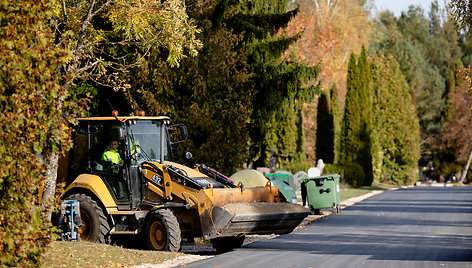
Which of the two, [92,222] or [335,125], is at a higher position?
[335,125]

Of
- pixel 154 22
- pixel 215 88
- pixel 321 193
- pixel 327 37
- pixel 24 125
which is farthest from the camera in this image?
pixel 327 37

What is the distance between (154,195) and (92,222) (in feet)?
4.38

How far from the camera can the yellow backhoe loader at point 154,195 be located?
49.4 ft

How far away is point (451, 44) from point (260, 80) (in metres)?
71.6

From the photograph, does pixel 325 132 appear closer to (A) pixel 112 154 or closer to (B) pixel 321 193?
(B) pixel 321 193

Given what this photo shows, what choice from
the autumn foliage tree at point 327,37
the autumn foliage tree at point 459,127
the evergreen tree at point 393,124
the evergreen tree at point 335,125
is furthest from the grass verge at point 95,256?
the autumn foliage tree at point 459,127

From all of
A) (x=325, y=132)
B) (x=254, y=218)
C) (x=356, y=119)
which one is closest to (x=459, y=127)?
(x=356, y=119)

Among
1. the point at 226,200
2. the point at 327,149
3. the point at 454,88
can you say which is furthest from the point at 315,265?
the point at 454,88

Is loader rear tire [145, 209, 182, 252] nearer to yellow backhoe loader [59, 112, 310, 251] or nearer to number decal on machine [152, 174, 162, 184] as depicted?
yellow backhoe loader [59, 112, 310, 251]

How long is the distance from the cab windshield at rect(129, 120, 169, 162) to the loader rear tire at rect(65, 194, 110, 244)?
1.36 m

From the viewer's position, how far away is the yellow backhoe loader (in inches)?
593

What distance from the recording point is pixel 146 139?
16.7 metres

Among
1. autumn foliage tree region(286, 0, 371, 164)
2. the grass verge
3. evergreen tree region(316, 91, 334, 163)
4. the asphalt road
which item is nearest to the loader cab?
the grass verge

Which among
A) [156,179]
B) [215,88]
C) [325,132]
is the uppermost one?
[325,132]
